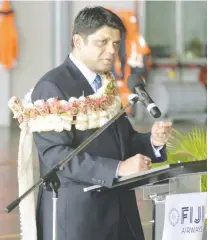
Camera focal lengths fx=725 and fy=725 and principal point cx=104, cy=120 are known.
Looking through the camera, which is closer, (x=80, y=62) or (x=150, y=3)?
(x=80, y=62)

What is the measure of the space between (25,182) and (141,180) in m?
0.54

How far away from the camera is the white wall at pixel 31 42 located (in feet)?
38.6

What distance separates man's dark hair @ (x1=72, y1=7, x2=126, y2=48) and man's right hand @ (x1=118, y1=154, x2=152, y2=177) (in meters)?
0.54

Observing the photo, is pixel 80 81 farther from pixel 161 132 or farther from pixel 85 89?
pixel 161 132

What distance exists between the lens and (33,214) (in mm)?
2967

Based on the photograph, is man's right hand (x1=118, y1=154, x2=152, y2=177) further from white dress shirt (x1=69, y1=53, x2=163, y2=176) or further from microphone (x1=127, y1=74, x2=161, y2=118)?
white dress shirt (x1=69, y1=53, x2=163, y2=176)

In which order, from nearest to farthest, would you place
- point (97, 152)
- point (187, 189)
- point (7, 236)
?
point (97, 152)
point (187, 189)
point (7, 236)

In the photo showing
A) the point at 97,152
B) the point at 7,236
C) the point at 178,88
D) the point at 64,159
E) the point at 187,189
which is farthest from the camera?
the point at 178,88

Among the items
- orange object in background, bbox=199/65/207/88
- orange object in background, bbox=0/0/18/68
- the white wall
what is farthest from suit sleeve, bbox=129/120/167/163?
orange object in background, bbox=199/65/207/88

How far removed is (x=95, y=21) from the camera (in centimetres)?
280

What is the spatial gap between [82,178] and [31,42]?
936 cm

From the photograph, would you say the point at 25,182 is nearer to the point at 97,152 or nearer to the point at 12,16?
the point at 97,152

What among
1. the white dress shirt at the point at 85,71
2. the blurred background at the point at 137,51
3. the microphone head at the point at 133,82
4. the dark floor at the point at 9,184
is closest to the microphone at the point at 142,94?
the microphone head at the point at 133,82

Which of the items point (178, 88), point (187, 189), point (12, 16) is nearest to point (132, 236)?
point (187, 189)
